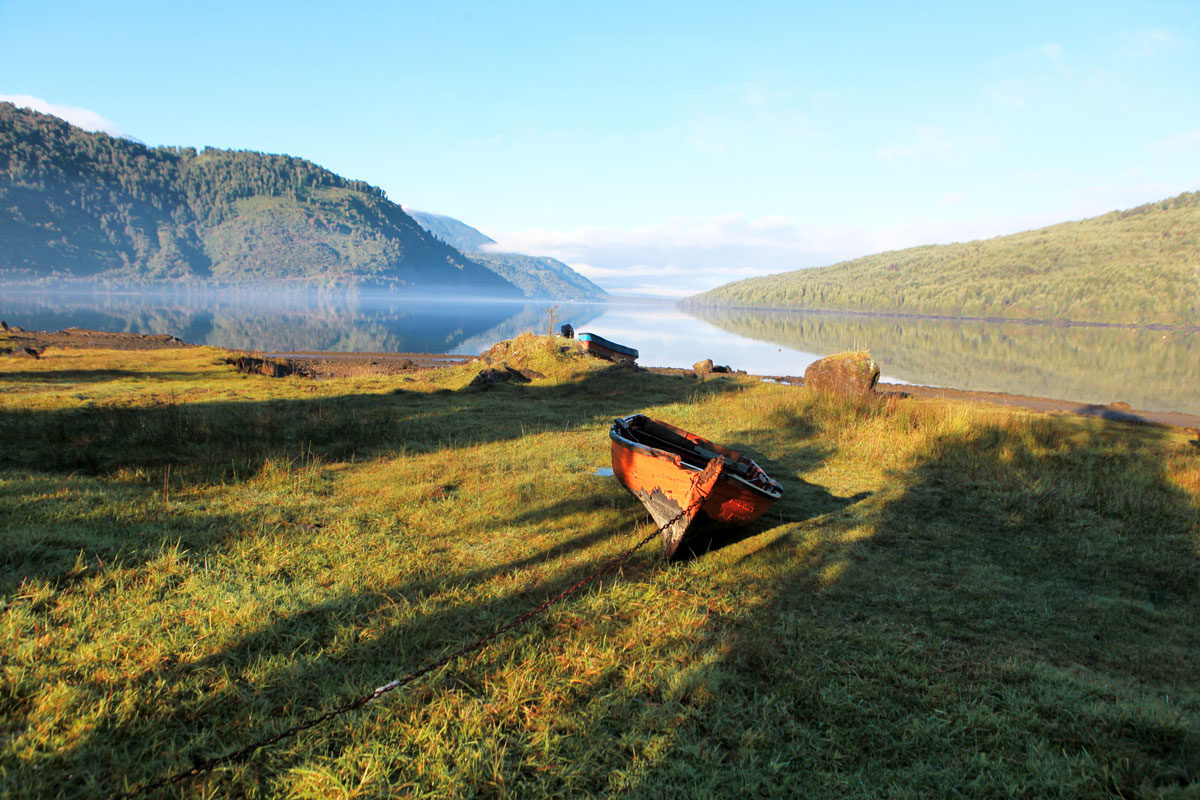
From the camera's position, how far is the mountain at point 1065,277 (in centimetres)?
10656

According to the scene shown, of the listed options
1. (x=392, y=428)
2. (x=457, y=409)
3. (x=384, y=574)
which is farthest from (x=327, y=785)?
(x=457, y=409)

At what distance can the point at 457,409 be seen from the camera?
15727mm

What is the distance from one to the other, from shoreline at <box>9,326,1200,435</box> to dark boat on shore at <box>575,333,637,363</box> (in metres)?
3.35

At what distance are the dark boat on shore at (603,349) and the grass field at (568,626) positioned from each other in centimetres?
→ 1780

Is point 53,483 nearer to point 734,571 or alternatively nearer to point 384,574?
point 384,574

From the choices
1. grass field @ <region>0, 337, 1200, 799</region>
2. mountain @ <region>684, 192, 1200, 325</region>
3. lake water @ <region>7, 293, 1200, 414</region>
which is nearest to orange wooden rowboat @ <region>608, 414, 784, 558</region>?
grass field @ <region>0, 337, 1200, 799</region>

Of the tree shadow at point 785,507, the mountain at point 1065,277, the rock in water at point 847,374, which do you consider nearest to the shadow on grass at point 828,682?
the tree shadow at point 785,507

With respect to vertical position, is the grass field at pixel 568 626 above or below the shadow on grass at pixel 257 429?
below

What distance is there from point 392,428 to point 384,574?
749 centimetres

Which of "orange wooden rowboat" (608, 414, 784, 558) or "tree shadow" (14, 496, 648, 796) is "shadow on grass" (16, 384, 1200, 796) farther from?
"orange wooden rowboat" (608, 414, 784, 558)

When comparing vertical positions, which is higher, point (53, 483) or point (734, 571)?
point (53, 483)

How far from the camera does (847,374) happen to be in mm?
18047

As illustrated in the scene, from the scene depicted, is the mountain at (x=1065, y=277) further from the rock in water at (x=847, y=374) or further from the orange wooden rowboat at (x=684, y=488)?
the orange wooden rowboat at (x=684, y=488)

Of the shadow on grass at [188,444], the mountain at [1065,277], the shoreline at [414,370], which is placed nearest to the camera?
the shadow on grass at [188,444]
